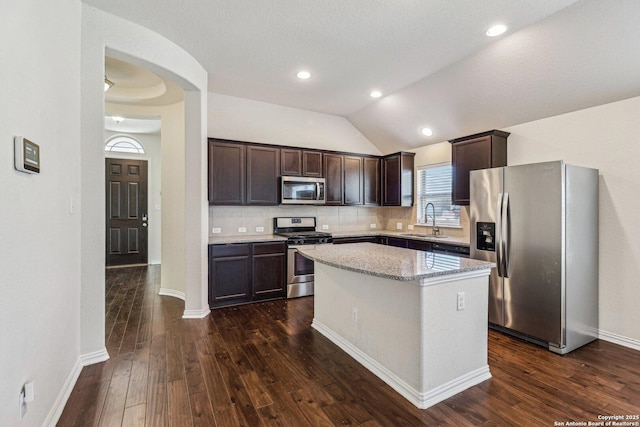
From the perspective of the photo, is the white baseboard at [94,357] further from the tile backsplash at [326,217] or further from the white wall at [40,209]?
the tile backsplash at [326,217]

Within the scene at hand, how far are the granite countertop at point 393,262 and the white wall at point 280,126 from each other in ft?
8.66

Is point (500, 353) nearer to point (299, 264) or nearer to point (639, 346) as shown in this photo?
point (639, 346)

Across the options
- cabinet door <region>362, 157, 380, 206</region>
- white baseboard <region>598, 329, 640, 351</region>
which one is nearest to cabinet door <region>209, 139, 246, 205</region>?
cabinet door <region>362, 157, 380, 206</region>

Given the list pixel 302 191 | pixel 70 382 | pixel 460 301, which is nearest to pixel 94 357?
pixel 70 382

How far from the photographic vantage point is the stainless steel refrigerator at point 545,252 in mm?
2807

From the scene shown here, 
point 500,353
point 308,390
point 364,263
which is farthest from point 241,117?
point 500,353

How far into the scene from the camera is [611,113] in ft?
9.97

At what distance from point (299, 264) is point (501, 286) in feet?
8.57

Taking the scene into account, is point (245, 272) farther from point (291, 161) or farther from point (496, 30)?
point (496, 30)

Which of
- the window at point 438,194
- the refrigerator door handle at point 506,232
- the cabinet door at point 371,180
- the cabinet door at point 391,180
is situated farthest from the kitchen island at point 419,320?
the cabinet door at point 371,180

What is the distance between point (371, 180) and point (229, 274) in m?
3.08

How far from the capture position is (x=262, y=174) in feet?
15.0

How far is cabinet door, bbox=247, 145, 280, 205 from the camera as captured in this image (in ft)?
14.7

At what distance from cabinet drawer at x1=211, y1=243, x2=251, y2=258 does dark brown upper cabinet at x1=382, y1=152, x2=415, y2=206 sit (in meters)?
2.79
